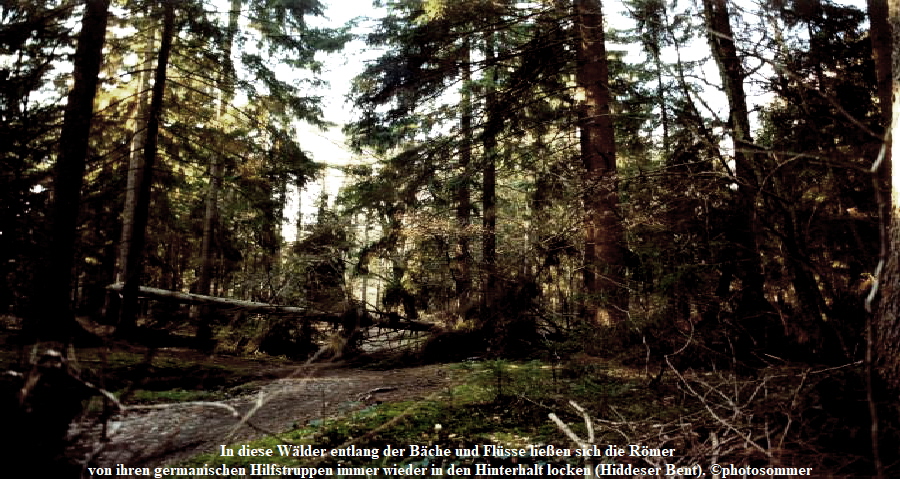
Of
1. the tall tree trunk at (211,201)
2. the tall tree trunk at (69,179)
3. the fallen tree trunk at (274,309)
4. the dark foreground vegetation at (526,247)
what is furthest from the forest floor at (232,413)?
the tall tree trunk at (211,201)

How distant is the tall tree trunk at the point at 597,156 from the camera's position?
24.9ft

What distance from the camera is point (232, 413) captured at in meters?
2.37

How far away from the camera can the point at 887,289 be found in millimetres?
2723

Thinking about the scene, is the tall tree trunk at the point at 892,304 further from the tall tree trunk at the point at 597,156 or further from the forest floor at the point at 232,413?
the tall tree trunk at the point at 597,156

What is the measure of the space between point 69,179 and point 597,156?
351 inches

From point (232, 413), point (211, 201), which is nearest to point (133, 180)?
point (211, 201)

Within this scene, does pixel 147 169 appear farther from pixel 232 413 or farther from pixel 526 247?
pixel 232 413

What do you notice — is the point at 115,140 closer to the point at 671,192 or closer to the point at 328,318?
the point at 328,318

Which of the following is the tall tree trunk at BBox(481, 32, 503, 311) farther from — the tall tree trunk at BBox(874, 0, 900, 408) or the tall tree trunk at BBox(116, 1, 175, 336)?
the tall tree trunk at BBox(116, 1, 175, 336)

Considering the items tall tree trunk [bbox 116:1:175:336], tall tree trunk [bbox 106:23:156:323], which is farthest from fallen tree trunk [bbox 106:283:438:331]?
tall tree trunk [bbox 116:1:175:336]

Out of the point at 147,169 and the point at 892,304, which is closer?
the point at 892,304

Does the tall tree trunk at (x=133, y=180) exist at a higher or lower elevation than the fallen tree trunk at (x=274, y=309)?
higher

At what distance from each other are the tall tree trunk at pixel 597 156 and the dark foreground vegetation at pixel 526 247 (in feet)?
0.23

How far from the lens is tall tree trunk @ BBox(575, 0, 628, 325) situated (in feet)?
24.9
